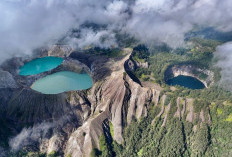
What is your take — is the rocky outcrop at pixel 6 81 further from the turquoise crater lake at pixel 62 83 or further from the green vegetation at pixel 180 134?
the green vegetation at pixel 180 134

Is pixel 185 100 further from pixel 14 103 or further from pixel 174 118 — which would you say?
pixel 14 103

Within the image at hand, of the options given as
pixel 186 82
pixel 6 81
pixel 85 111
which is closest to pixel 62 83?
pixel 85 111

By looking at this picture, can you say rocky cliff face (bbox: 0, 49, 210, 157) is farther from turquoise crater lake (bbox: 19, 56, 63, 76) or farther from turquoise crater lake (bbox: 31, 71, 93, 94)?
turquoise crater lake (bbox: 19, 56, 63, 76)

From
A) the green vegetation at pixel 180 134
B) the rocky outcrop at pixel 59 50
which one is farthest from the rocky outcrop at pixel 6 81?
the rocky outcrop at pixel 59 50

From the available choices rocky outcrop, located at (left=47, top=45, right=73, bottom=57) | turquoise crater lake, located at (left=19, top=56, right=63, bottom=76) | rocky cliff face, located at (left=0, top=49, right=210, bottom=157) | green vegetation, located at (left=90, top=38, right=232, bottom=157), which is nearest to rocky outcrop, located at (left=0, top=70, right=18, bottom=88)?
rocky cliff face, located at (left=0, top=49, right=210, bottom=157)

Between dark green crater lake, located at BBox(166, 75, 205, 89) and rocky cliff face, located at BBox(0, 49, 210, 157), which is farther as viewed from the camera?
dark green crater lake, located at BBox(166, 75, 205, 89)

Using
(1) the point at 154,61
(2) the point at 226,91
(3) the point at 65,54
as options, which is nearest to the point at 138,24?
(1) the point at 154,61

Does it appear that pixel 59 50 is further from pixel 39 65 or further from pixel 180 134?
pixel 180 134
